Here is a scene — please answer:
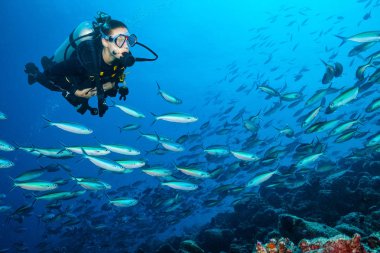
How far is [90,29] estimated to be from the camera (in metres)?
4.54

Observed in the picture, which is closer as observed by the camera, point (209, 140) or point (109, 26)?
point (109, 26)

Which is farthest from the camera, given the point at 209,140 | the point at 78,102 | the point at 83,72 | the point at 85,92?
the point at 209,140

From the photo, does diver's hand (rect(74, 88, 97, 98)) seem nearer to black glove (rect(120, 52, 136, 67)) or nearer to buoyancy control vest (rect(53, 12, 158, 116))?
buoyancy control vest (rect(53, 12, 158, 116))

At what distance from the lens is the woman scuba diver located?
4051 mm

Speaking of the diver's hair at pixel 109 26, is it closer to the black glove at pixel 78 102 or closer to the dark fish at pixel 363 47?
the black glove at pixel 78 102

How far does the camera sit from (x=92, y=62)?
12.9ft

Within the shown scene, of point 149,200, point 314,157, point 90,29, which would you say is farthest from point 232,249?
point 149,200

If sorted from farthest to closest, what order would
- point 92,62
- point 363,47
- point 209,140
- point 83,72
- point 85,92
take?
1. point 209,140
2. point 363,47
3. point 85,92
4. point 83,72
5. point 92,62

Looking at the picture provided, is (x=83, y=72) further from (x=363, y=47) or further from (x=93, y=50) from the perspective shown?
(x=363, y=47)

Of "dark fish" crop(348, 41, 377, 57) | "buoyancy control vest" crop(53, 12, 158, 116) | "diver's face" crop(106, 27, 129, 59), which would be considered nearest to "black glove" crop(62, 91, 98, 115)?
"buoyancy control vest" crop(53, 12, 158, 116)

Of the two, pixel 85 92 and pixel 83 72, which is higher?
pixel 83 72

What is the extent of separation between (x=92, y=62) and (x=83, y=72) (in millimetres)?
498

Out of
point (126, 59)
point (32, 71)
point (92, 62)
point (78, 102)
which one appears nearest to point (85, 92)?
point (78, 102)

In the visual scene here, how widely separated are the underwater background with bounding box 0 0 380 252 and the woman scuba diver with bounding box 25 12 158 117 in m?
2.94
